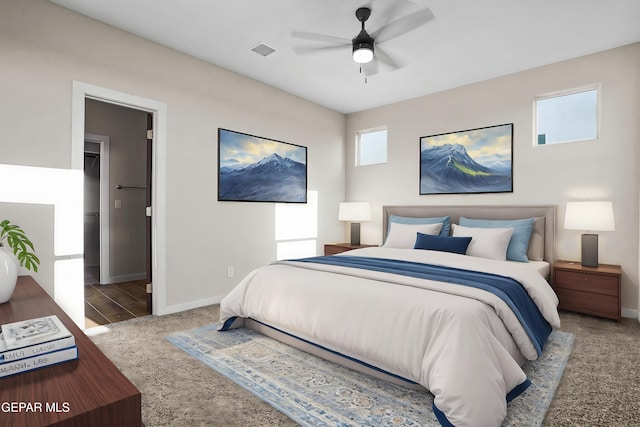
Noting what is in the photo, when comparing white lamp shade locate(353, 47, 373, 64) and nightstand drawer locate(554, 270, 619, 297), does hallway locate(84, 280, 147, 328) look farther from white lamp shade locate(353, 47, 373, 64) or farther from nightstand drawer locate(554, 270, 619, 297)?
nightstand drawer locate(554, 270, 619, 297)

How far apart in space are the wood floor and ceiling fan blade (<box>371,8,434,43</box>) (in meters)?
3.45

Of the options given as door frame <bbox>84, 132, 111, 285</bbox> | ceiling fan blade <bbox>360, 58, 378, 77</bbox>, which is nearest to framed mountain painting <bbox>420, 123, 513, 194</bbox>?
ceiling fan blade <bbox>360, 58, 378, 77</bbox>

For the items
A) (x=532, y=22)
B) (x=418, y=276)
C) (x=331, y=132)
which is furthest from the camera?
(x=331, y=132)

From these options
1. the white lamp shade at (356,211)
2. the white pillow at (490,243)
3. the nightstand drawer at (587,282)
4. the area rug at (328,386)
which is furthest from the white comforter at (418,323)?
the white lamp shade at (356,211)

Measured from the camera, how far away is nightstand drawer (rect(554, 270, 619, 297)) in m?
3.23

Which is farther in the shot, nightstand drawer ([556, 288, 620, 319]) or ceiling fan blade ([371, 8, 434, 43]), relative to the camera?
nightstand drawer ([556, 288, 620, 319])

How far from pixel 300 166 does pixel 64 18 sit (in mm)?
2944

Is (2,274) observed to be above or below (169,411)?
above

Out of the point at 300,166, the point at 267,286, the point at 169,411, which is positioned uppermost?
the point at 300,166

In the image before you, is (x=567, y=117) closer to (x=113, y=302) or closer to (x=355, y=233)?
(x=355, y=233)

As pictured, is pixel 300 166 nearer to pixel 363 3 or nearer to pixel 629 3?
pixel 363 3

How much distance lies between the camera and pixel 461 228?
13.1 ft

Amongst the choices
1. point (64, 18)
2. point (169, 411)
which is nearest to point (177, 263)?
point (169, 411)

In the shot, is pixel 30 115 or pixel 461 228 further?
pixel 461 228
